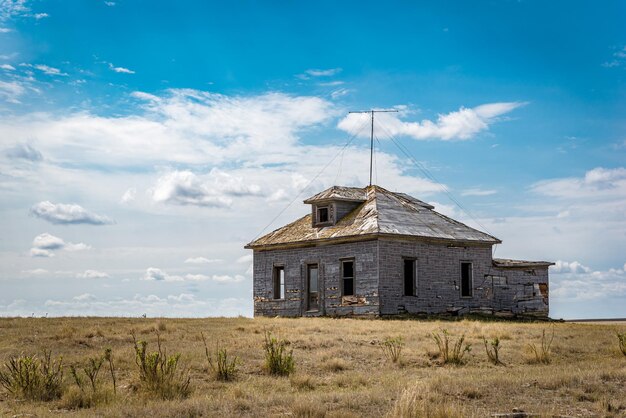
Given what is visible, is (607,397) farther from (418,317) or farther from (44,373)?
(418,317)

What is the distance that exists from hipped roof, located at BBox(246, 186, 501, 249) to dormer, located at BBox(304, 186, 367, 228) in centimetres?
3

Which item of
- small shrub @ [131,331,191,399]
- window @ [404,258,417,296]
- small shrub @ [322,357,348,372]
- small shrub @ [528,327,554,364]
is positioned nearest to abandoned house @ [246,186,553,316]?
window @ [404,258,417,296]

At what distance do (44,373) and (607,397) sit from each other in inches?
377

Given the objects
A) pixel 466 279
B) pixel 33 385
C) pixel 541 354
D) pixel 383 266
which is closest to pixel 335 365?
pixel 541 354

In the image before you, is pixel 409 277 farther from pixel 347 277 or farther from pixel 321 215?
pixel 321 215

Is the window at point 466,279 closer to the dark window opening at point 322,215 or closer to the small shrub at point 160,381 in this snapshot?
the dark window opening at point 322,215

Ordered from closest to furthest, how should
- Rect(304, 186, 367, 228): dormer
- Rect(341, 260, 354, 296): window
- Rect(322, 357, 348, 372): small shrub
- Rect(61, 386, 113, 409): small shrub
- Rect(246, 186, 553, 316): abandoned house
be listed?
1. Rect(61, 386, 113, 409): small shrub
2. Rect(322, 357, 348, 372): small shrub
3. Rect(246, 186, 553, 316): abandoned house
4. Rect(341, 260, 354, 296): window
5. Rect(304, 186, 367, 228): dormer

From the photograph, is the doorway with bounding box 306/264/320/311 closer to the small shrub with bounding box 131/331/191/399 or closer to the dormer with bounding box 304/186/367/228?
the dormer with bounding box 304/186/367/228

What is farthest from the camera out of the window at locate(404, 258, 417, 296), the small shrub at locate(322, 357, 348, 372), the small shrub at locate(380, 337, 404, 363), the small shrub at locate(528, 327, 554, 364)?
the window at locate(404, 258, 417, 296)

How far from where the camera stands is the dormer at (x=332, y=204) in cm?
3281

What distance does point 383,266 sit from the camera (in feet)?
95.9

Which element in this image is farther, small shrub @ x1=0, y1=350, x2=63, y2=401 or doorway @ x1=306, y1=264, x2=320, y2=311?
doorway @ x1=306, y1=264, x2=320, y2=311

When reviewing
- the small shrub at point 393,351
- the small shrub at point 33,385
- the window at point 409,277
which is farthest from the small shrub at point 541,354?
the window at point 409,277

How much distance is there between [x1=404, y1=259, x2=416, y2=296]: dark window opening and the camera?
100 feet
